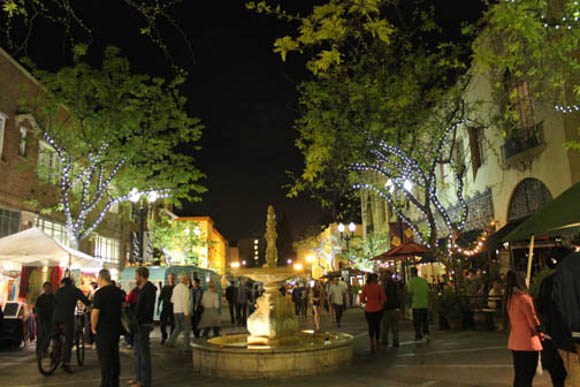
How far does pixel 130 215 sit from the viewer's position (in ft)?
113

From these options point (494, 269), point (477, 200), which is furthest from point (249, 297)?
point (477, 200)

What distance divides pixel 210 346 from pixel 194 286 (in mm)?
5153

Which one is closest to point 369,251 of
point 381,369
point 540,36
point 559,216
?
point 381,369

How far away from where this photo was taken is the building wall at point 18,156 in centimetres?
1864

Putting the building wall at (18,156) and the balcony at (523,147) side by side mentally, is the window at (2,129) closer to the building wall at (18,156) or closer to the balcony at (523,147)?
the building wall at (18,156)

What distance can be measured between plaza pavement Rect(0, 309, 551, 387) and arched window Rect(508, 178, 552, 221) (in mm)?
6023

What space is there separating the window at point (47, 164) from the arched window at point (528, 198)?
17960 mm

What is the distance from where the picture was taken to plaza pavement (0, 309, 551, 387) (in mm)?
8234

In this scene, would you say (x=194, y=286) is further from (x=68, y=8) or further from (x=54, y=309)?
(x=68, y=8)

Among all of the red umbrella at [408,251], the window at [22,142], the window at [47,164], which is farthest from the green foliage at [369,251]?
the window at [22,142]

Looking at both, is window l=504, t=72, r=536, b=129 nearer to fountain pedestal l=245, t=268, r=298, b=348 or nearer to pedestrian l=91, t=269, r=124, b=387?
fountain pedestal l=245, t=268, r=298, b=348

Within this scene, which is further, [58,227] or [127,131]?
[58,227]

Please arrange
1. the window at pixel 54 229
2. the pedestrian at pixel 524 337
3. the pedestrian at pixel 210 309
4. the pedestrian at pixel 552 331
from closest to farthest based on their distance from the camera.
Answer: the pedestrian at pixel 552 331 < the pedestrian at pixel 524 337 < the pedestrian at pixel 210 309 < the window at pixel 54 229

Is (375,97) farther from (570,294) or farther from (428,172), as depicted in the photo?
(570,294)
